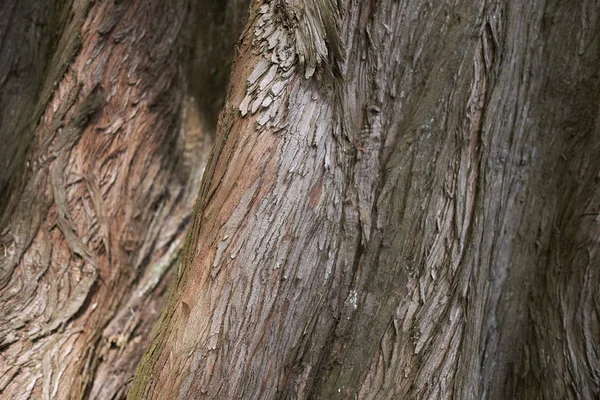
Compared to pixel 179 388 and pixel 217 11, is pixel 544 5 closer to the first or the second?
pixel 217 11

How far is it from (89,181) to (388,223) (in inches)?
59.3

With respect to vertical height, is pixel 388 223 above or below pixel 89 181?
above

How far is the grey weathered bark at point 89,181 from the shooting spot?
254 cm

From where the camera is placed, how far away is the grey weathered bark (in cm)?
254

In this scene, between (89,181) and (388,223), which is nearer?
(388,223)

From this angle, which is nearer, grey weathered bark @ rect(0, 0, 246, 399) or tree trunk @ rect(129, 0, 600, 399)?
tree trunk @ rect(129, 0, 600, 399)

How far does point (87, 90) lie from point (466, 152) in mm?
1854

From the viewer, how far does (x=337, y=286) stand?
2252mm

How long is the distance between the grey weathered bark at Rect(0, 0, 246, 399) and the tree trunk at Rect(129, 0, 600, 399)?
1.87ft

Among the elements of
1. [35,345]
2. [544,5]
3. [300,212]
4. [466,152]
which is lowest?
[35,345]

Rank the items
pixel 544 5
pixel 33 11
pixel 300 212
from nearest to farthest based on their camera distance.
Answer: pixel 300 212 → pixel 544 5 → pixel 33 11

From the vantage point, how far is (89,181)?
280 cm

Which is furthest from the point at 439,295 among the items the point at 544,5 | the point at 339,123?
the point at 544,5

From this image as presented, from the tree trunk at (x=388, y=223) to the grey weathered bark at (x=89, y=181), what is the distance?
57cm
